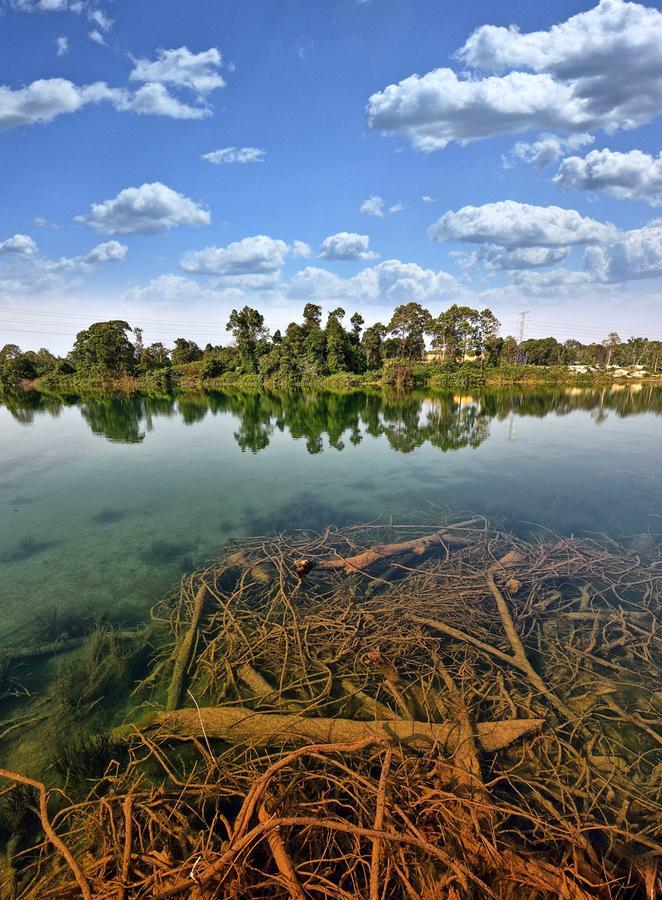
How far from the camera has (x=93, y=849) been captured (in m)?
3.15

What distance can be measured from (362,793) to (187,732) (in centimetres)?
216

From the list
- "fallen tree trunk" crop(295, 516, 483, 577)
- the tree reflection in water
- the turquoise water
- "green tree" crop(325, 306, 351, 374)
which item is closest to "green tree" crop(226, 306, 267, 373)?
"green tree" crop(325, 306, 351, 374)

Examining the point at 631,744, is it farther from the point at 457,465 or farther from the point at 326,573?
the point at 457,465

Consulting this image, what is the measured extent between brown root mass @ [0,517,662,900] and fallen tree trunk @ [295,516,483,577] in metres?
0.06

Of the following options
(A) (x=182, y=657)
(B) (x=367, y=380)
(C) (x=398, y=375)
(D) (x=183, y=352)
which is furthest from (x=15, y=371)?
(A) (x=182, y=657)

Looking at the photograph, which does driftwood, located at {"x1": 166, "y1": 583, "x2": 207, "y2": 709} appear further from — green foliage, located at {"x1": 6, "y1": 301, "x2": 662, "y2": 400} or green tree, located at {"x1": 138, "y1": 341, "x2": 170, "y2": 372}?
green tree, located at {"x1": 138, "y1": 341, "x2": 170, "y2": 372}

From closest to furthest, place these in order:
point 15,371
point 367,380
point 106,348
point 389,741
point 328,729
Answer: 1. point 389,741
2. point 328,729
3. point 367,380
4. point 106,348
5. point 15,371

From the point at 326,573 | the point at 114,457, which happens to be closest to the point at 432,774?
the point at 326,573

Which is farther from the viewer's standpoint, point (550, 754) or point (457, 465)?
point (457, 465)

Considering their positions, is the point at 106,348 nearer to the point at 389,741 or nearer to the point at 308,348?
the point at 308,348

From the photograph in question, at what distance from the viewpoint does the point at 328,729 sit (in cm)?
409

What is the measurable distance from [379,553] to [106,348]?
75.6 m

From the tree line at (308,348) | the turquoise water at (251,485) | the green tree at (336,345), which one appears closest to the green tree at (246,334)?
the tree line at (308,348)

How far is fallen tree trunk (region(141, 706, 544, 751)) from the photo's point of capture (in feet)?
13.0
